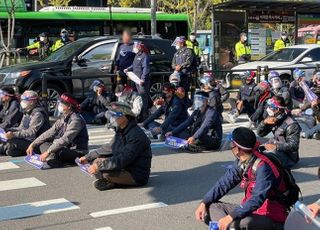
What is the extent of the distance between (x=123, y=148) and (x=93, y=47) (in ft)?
25.3

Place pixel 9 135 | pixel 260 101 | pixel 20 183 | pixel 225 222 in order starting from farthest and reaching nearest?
pixel 260 101, pixel 9 135, pixel 20 183, pixel 225 222

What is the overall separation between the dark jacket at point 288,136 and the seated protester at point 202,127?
1.47m

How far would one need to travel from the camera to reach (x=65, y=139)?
26.6 ft

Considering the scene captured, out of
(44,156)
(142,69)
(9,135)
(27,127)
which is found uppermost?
(142,69)

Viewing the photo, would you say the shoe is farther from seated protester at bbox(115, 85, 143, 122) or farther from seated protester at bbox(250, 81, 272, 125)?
seated protester at bbox(115, 85, 143, 122)

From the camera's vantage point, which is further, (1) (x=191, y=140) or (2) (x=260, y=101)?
(2) (x=260, y=101)

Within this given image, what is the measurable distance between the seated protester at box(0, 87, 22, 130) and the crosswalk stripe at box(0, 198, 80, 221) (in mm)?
3573

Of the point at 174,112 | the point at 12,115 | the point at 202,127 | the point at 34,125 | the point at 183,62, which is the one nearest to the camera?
the point at 34,125

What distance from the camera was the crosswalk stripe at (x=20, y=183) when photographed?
741 cm

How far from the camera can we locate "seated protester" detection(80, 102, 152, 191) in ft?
22.7

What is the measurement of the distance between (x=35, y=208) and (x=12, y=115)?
386cm

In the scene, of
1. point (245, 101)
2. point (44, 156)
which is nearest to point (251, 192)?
point (44, 156)

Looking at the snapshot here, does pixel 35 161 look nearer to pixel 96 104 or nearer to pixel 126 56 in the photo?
pixel 96 104

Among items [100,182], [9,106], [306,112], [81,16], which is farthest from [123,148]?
[81,16]
